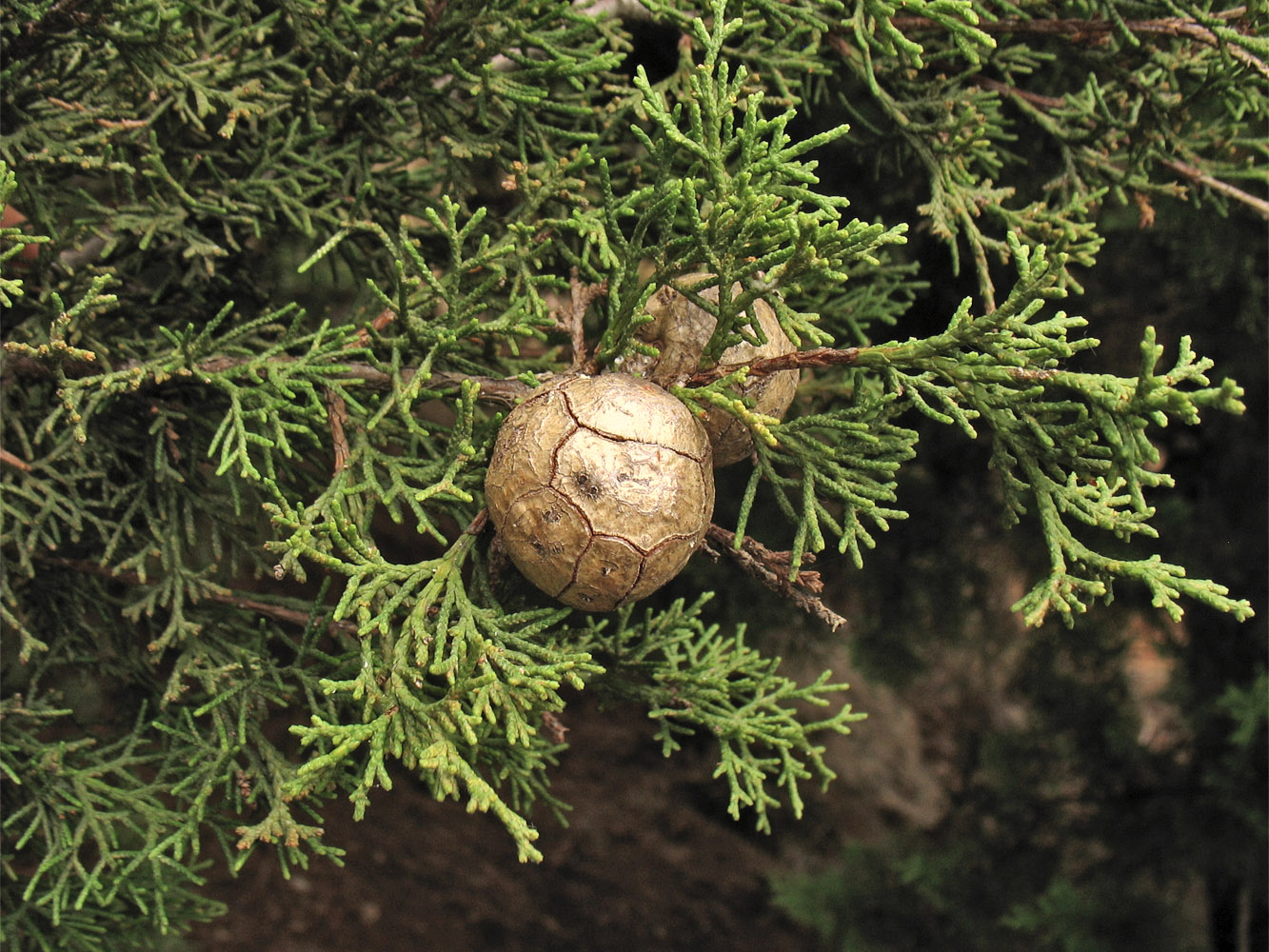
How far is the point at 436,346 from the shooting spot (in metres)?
1.95

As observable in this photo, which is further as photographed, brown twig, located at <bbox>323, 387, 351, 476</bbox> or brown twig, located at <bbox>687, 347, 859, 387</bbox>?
brown twig, located at <bbox>323, 387, 351, 476</bbox>

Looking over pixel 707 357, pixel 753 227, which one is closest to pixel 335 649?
pixel 707 357

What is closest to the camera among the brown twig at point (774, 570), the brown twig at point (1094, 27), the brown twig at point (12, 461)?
the brown twig at point (774, 570)

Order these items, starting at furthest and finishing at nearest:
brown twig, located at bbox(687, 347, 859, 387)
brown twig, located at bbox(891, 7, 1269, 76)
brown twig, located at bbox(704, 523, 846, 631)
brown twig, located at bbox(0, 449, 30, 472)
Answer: brown twig, located at bbox(891, 7, 1269, 76) < brown twig, located at bbox(0, 449, 30, 472) < brown twig, located at bbox(704, 523, 846, 631) < brown twig, located at bbox(687, 347, 859, 387)

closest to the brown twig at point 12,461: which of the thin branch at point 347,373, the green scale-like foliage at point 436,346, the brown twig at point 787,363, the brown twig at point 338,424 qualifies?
the green scale-like foliage at point 436,346

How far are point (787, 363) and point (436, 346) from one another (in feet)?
2.33

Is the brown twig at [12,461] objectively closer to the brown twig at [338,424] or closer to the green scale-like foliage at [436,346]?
the green scale-like foliage at [436,346]

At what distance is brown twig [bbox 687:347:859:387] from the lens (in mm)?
1736

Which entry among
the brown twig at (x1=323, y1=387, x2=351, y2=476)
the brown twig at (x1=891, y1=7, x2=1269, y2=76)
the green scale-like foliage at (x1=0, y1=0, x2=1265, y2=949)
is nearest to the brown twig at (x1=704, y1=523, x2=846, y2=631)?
the green scale-like foliage at (x1=0, y1=0, x2=1265, y2=949)

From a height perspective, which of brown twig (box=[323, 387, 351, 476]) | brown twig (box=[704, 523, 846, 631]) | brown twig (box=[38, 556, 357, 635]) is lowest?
brown twig (box=[38, 556, 357, 635])

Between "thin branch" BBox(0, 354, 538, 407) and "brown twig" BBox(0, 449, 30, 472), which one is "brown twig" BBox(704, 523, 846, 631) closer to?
"thin branch" BBox(0, 354, 538, 407)

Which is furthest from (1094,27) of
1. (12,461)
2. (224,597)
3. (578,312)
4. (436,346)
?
(12,461)

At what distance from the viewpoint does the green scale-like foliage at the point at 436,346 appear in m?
1.75

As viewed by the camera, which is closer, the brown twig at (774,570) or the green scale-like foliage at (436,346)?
the green scale-like foliage at (436,346)
